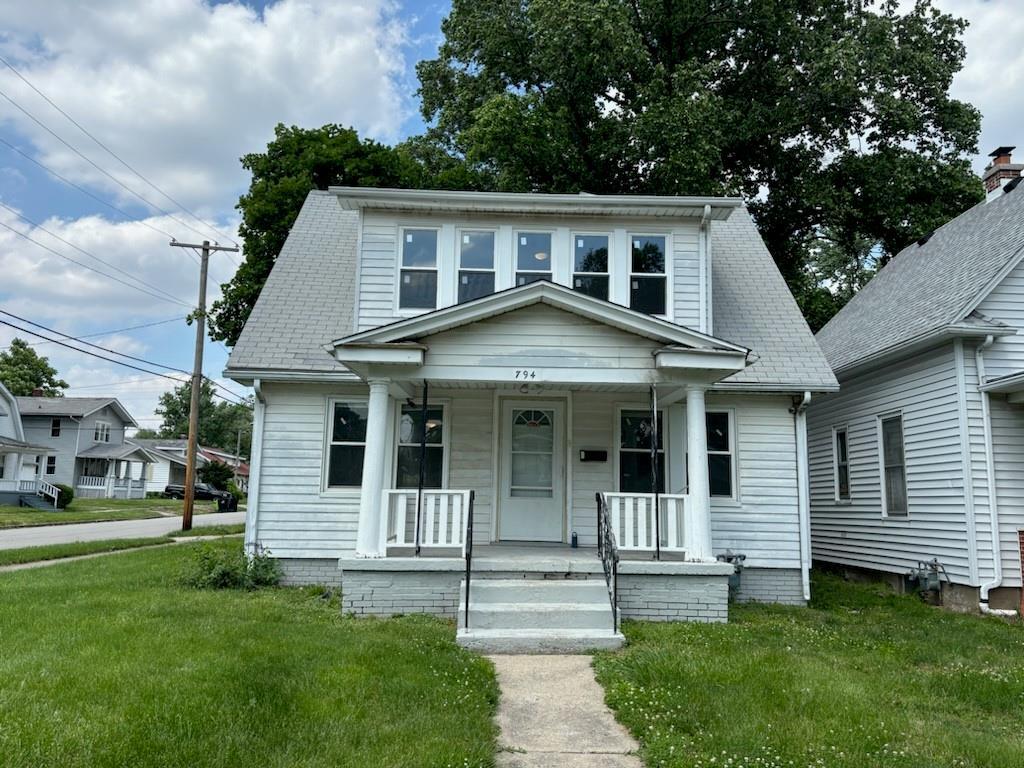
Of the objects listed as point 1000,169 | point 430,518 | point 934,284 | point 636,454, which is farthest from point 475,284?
point 1000,169

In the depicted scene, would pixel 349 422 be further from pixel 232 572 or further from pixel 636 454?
pixel 636 454

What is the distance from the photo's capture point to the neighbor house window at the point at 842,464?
13023mm

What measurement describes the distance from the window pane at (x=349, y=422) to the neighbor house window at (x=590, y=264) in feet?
11.9

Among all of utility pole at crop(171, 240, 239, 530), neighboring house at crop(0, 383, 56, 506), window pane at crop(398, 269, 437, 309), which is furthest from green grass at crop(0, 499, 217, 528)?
window pane at crop(398, 269, 437, 309)

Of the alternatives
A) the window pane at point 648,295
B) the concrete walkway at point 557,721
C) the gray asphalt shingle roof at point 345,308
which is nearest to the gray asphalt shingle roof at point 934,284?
the gray asphalt shingle roof at point 345,308

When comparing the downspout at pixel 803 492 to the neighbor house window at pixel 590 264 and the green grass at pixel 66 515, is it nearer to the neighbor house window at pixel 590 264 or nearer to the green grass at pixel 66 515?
the neighbor house window at pixel 590 264

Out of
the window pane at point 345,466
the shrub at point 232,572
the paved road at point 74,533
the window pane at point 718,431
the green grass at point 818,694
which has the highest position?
the window pane at point 718,431

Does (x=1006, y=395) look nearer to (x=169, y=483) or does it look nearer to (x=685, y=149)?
(x=685, y=149)

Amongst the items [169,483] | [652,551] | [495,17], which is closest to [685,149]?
[495,17]

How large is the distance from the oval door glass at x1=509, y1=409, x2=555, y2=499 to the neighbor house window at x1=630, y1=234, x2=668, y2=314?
7.03 feet

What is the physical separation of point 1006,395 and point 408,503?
834cm

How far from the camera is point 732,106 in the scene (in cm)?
2188

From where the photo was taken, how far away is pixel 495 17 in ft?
71.0

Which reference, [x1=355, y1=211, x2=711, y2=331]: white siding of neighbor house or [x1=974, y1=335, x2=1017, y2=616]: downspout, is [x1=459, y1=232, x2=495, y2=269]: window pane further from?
[x1=974, y1=335, x2=1017, y2=616]: downspout
